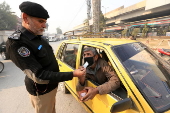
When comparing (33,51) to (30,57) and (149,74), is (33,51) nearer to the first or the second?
(30,57)

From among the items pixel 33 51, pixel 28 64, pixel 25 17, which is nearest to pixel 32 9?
pixel 25 17

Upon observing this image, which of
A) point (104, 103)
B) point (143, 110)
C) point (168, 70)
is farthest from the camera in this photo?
point (168, 70)

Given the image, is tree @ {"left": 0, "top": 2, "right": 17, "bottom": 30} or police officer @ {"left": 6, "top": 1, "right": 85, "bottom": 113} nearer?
police officer @ {"left": 6, "top": 1, "right": 85, "bottom": 113}

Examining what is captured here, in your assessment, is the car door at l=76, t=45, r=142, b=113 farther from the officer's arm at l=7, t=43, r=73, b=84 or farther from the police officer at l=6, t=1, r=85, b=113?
the officer's arm at l=7, t=43, r=73, b=84

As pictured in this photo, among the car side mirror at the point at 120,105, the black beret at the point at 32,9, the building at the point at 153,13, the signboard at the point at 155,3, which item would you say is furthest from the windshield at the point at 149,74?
the signboard at the point at 155,3

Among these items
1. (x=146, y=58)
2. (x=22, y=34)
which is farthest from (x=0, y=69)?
(x=146, y=58)

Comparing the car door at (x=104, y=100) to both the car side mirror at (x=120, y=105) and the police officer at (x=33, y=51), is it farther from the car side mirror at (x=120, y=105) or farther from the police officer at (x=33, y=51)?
the police officer at (x=33, y=51)

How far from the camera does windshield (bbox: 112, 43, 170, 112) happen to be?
3.92ft

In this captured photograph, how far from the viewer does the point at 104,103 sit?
1483 mm

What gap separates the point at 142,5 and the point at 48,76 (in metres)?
31.9

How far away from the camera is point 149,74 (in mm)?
1604

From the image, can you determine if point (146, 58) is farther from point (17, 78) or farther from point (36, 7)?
point (17, 78)

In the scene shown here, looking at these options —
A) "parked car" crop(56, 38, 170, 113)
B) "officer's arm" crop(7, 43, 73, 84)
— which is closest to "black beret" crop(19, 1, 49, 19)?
"officer's arm" crop(7, 43, 73, 84)

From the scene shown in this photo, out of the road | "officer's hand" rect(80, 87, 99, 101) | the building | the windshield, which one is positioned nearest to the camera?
the windshield
